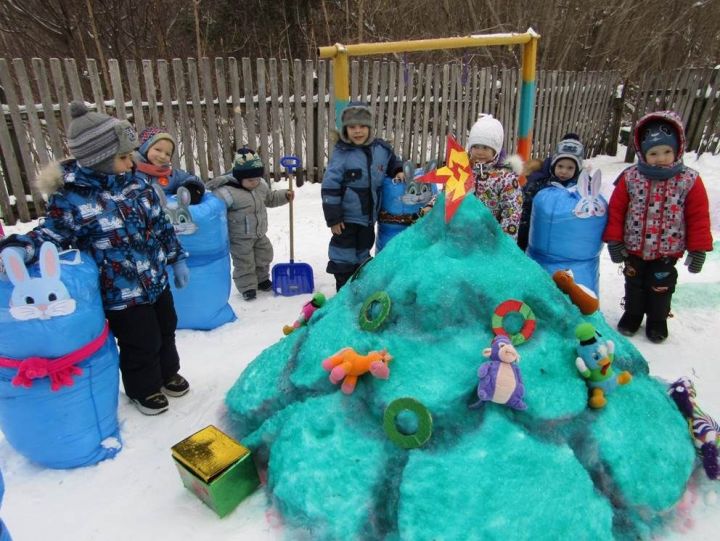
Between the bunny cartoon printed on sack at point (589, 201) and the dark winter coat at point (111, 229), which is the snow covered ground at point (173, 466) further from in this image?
the bunny cartoon printed on sack at point (589, 201)

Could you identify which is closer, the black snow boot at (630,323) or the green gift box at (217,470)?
the green gift box at (217,470)

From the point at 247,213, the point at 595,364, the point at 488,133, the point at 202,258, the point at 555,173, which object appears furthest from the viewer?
the point at 247,213

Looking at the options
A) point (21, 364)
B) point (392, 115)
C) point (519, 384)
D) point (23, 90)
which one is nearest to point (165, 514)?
point (21, 364)

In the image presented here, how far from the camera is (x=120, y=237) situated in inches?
98.4

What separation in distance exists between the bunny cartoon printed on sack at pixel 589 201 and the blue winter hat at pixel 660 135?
375 mm

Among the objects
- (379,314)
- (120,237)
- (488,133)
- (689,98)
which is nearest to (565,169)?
(488,133)

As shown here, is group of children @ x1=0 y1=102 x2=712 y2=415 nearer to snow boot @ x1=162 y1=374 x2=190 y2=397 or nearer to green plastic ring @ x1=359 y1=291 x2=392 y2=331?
snow boot @ x1=162 y1=374 x2=190 y2=397

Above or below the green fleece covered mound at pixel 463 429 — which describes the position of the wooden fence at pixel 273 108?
above

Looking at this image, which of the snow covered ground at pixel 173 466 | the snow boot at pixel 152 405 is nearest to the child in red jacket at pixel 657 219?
the snow covered ground at pixel 173 466

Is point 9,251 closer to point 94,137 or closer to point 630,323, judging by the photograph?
point 94,137

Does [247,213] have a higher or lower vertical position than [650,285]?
higher

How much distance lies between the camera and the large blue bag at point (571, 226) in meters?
3.48

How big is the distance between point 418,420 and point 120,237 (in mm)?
1652

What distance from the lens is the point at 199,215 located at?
11.9ft
